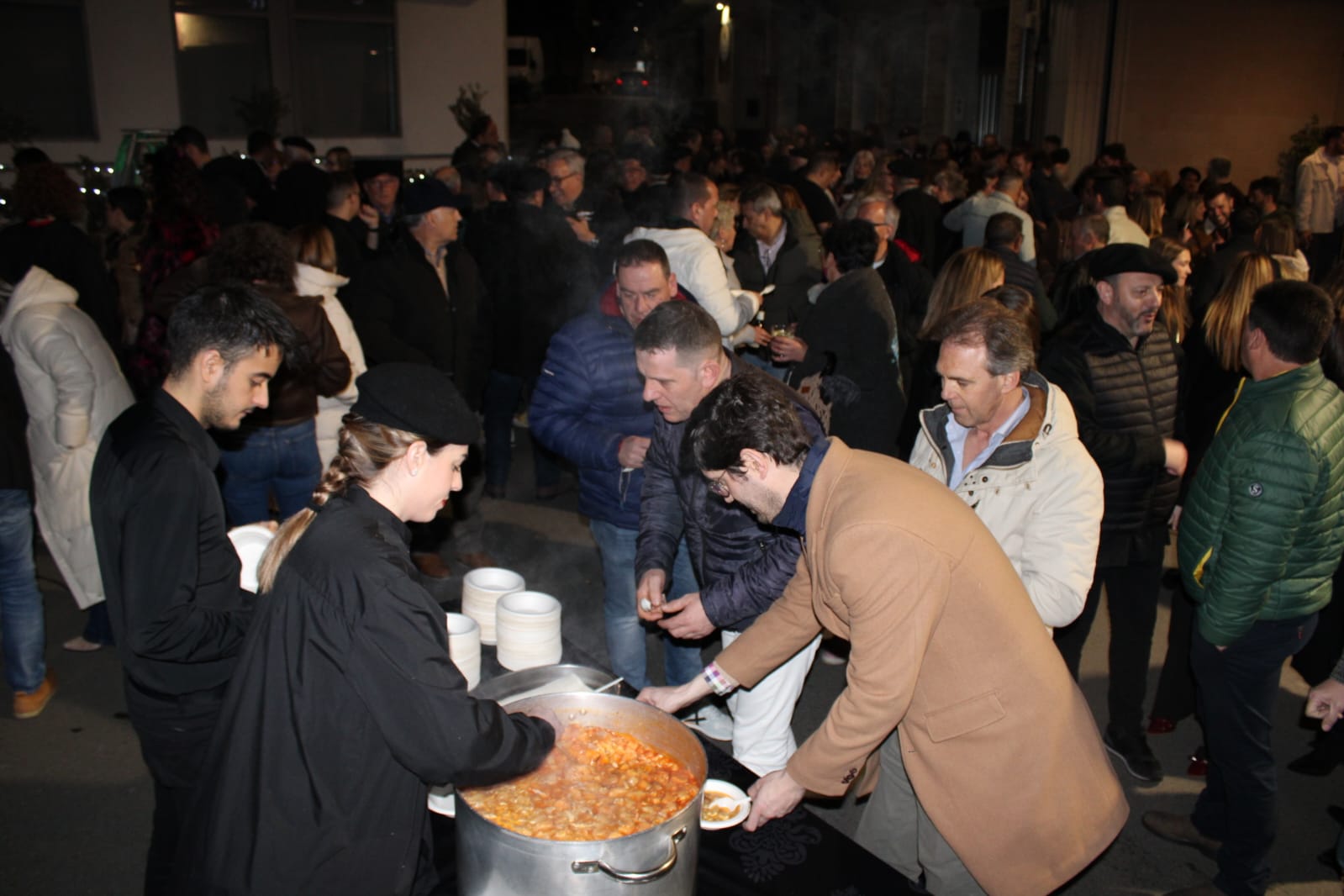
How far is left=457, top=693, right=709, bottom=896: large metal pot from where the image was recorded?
5.58ft

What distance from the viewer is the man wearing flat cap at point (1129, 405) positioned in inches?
138

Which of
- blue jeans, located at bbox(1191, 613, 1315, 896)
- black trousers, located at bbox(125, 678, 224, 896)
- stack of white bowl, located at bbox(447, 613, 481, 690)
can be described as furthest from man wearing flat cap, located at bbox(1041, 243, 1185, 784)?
black trousers, located at bbox(125, 678, 224, 896)

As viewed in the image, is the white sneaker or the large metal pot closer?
the large metal pot

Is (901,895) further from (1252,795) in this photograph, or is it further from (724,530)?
(1252,795)

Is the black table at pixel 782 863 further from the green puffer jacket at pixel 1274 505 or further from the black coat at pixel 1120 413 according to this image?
the black coat at pixel 1120 413

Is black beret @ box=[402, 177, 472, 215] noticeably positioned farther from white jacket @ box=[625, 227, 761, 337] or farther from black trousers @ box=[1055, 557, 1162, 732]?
black trousers @ box=[1055, 557, 1162, 732]

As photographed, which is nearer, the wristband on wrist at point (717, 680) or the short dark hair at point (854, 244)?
the wristband on wrist at point (717, 680)

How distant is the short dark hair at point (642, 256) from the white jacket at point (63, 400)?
7.39ft

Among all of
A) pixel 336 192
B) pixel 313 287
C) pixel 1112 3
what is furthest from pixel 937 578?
pixel 1112 3

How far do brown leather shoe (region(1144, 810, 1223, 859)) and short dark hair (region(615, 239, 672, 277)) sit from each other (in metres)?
2.75

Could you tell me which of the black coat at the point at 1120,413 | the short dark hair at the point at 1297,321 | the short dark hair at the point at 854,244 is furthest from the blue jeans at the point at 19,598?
the short dark hair at the point at 1297,321

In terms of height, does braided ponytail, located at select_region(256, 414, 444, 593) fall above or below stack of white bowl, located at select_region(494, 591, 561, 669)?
above

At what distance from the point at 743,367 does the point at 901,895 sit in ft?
6.31

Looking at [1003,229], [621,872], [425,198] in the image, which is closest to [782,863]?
[621,872]
